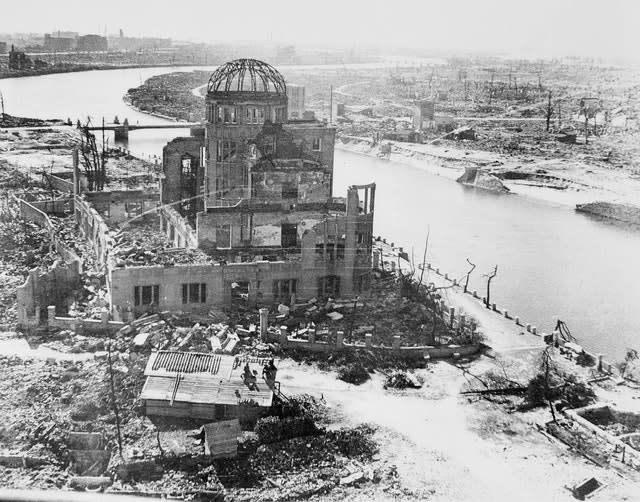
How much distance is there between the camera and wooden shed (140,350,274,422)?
23.2 m

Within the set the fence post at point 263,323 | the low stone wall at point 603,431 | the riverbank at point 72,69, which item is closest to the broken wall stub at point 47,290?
the fence post at point 263,323

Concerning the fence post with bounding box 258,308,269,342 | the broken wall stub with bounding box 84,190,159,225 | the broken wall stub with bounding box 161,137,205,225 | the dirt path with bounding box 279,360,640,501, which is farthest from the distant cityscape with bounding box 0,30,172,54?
the dirt path with bounding box 279,360,640,501

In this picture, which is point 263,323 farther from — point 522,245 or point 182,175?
point 522,245

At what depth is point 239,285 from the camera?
33875 millimetres

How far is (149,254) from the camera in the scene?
33.9m

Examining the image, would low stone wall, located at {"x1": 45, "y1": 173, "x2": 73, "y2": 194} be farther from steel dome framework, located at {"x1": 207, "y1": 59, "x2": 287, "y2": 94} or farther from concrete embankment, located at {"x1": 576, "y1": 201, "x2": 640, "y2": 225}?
concrete embankment, located at {"x1": 576, "y1": 201, "x2": 640, "y2": 225}

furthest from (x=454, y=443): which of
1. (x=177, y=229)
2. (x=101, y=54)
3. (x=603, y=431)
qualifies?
(x=101, y=54)

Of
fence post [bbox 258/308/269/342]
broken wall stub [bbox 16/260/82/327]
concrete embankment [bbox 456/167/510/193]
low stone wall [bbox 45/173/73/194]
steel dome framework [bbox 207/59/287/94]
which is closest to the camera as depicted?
fence post [bbox 258/308/269/342]

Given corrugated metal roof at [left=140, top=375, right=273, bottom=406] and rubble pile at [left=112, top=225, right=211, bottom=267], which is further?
rubble pile at [left=112, top=225, right=211, bottom=267]

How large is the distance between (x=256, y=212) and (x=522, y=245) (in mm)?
22934

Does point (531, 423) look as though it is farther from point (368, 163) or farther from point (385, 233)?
point (368, 163)

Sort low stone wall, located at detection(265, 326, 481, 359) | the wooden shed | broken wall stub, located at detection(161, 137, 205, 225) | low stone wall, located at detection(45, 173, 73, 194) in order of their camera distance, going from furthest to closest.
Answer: low stone wall, located at detection(45, 173, 73, 194), broken wall stub, located at detection(161, 137, 205, 225), low stone wall, located at detection(265, 326, 481, 359), the wooden shed

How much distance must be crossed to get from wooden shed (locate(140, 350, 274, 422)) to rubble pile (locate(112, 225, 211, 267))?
7717 mm

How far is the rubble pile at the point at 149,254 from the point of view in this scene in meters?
32.7
